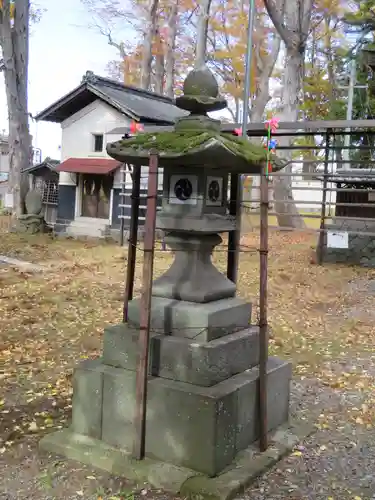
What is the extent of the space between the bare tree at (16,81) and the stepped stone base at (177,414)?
15.8 meters

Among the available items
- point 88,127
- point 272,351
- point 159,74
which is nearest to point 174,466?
point 272,351

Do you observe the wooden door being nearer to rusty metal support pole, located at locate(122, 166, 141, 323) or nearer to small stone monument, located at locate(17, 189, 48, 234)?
small stone monument, located at locate(17, 189, 48, 234)

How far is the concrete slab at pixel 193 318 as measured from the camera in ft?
12.9

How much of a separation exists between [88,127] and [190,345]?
16.2 metres

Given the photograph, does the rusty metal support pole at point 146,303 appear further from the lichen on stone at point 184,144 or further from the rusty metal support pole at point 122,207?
the rusty metal support pole at point 122,207

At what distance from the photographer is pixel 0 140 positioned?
42.6 metres

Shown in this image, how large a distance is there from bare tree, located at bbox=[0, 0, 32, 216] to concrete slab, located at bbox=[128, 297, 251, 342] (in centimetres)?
1587

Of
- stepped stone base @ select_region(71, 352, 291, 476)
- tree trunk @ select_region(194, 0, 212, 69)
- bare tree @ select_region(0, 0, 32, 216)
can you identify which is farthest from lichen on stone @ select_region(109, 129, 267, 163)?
tree trunk @ select_region(194, 0, 212, 69)

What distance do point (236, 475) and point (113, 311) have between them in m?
5.08

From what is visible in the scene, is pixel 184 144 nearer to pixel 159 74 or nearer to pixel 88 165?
pixel 88 165

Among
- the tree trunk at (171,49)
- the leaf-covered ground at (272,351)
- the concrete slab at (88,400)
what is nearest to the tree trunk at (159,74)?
the tree trunk at (171,49)

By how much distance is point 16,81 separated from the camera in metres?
18.3

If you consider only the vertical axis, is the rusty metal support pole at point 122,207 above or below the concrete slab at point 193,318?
above

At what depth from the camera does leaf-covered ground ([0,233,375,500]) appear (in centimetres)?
367
